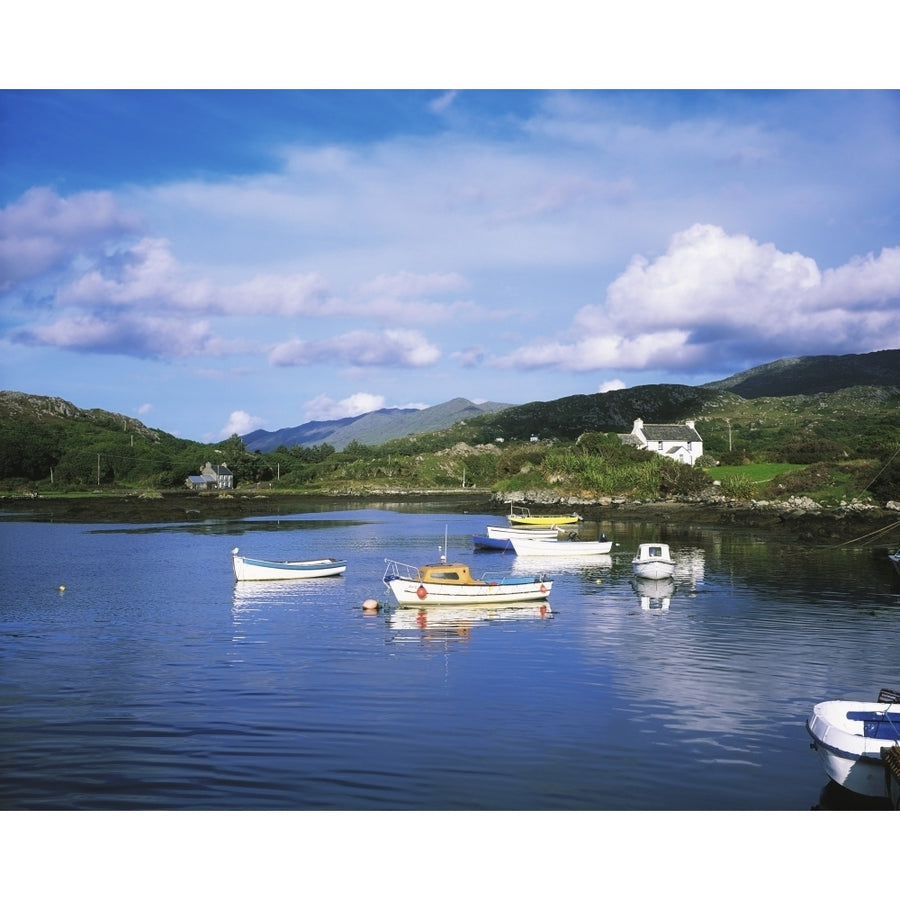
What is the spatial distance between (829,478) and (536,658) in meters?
63.6

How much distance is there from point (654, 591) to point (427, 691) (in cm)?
2118

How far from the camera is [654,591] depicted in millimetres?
39625

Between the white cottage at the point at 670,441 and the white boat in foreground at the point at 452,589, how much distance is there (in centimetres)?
8868

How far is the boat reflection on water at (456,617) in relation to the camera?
30125mm

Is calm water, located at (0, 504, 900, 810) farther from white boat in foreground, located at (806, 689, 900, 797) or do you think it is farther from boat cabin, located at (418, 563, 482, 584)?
boat cabin, located at (418, 563, 482, 584)

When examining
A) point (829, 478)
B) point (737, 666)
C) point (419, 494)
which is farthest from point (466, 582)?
point (419, 494)

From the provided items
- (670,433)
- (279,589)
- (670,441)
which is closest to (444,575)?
(279,589)

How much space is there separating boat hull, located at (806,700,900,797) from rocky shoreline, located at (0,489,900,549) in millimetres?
43955

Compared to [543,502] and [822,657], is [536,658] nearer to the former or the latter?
[822,657]

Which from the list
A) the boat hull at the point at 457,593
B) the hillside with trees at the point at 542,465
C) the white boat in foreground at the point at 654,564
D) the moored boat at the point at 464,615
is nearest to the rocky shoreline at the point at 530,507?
the hillside with trees at the point at 542,465

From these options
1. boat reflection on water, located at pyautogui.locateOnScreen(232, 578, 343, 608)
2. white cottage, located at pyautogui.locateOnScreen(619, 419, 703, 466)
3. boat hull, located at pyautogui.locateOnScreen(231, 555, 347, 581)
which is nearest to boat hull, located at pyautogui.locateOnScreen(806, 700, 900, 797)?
boat reflection on water, located at pyautogui.locateOnScreen(232, 578, 343, 608)

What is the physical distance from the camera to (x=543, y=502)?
107750 mm

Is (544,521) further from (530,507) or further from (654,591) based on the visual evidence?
Answer: (654,591)

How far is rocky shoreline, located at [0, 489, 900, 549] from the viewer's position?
62188mm
